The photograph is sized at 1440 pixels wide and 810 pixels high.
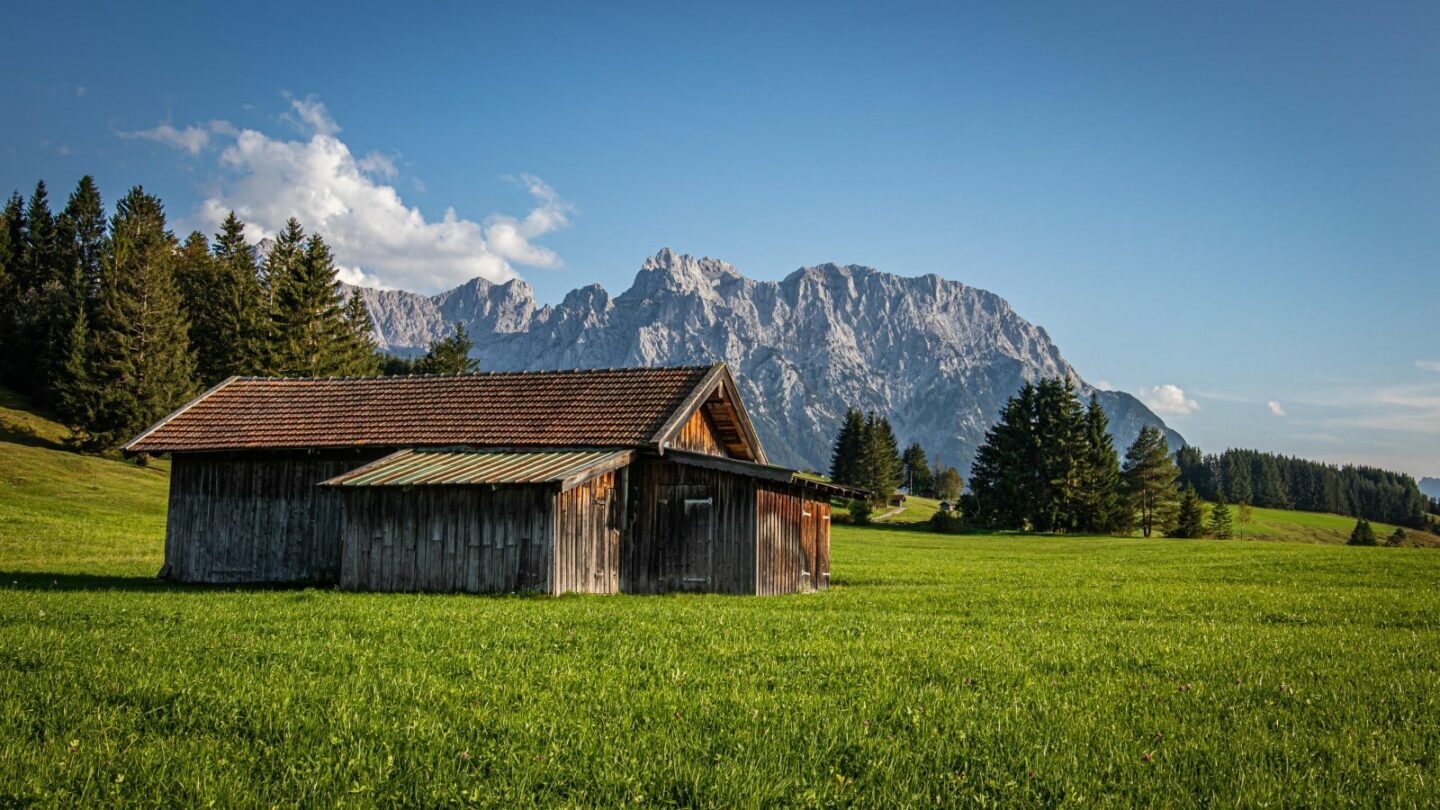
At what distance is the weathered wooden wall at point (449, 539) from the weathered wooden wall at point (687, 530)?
10.2ft

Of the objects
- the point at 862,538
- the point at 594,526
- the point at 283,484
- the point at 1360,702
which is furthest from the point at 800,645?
the point at 862,538

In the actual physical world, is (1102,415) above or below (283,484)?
above

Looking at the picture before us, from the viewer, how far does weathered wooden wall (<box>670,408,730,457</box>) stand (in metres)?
26.6

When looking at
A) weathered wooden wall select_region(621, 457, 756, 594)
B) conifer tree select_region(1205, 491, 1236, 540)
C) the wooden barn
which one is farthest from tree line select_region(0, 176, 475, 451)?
conifer tree select_region(1205, 491, 1236, 540)

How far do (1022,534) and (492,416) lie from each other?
58199 millimetres

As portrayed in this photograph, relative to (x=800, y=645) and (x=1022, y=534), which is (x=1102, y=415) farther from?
(x=800, y=645)

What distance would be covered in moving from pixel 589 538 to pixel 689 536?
120 inches

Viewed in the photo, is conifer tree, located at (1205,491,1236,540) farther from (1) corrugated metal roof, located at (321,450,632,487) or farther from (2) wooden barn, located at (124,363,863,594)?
(1) corrugated metal roof, located at (321,450,632,487)

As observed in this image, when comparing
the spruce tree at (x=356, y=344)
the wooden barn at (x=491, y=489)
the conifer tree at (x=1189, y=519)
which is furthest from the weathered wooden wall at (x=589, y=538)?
the conifer tree at (x=1189, y=519)

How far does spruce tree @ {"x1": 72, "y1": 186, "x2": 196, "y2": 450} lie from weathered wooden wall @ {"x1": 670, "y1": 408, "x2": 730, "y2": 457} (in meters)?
51.4

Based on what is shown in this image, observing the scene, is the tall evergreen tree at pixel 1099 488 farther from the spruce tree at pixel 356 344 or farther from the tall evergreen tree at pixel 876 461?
the spruce tree at pixel 356 344

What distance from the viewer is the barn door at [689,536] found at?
2409 cm

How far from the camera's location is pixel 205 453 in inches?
1071

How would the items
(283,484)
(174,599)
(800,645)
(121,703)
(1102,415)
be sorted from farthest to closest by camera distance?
(1102,415), (283,484), (174,599), (800,645), (121,703)
